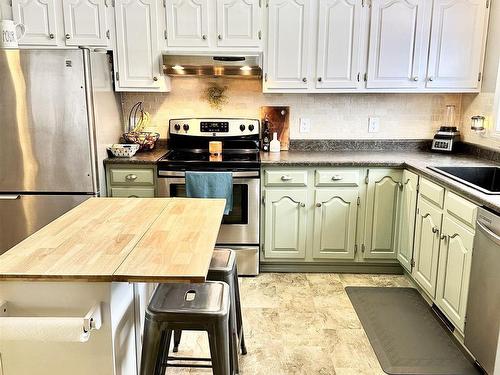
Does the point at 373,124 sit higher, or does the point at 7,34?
the point at 7,34

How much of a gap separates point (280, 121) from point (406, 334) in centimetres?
198

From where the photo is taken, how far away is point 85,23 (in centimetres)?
333

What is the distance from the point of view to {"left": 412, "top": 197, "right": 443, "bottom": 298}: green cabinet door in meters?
2.74

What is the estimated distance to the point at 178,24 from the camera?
334cm

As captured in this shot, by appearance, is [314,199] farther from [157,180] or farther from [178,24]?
[178,24]

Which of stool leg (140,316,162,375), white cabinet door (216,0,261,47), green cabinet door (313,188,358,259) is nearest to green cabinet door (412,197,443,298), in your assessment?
green cabinet door (313,188,358,259)

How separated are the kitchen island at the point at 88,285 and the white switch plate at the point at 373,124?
2383mm

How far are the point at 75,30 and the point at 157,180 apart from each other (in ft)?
4.26

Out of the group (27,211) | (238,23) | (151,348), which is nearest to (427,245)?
(151,348)

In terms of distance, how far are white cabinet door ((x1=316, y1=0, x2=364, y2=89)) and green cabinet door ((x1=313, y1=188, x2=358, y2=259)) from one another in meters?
0.86

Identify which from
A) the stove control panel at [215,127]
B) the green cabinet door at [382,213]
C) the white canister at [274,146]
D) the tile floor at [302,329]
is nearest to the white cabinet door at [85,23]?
the stove control panel at [215,127]

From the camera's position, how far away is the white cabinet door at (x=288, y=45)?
10.9 feet

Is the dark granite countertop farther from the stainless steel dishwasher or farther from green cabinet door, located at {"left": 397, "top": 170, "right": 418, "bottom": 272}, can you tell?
the stainless steel dishwasher

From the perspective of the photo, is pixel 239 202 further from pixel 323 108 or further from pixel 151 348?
pixel 151 348
